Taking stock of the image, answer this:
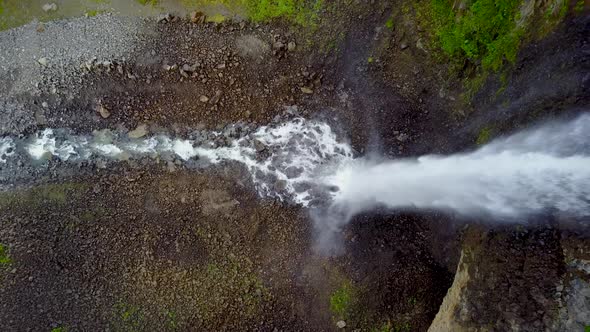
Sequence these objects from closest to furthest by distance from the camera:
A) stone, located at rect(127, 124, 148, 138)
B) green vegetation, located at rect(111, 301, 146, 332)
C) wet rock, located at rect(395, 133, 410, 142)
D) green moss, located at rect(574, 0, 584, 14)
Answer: green moss, located at rect(574, 0, 584, 14) → green vegetation, located at rect(111, 301, 146, 332) → wet rock, located at rect(395, 133, 410, 142) → stone, located at rect(127, 124, 148, 138)

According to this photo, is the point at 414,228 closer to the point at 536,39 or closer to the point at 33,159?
the point at 536,39

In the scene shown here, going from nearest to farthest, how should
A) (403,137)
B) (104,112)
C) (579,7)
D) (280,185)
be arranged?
1. (579,7)
2. (403,137)
3. (280,185)
4. (104,112)

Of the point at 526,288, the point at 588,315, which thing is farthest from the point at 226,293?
the point at 588,315

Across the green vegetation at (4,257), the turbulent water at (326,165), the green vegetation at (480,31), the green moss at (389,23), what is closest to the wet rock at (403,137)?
the turbulent water at (326,165)

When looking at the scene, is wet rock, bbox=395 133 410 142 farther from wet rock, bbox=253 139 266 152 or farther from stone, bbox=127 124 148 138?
stone, bbox=127 124 148 138

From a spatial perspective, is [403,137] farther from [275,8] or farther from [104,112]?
[104,112]

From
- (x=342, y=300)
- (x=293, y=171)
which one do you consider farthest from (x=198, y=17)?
(x=342, y=300)

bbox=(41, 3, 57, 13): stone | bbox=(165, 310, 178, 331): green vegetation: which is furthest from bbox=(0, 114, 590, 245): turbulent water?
bbox=(165, 310, 178, 331): green vegetation
